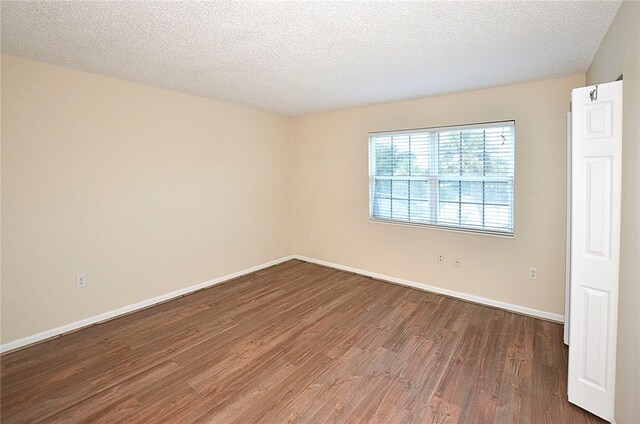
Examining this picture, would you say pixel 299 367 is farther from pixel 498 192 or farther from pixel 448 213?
pixel 498 192

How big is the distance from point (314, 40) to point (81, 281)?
313cm

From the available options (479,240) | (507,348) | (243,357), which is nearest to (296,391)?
(243,357)

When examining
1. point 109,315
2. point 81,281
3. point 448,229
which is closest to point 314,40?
point 448,229

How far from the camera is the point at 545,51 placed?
8.17 feet

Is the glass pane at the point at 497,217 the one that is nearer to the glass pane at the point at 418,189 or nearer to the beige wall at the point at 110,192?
the glass pane at the point at 418,189

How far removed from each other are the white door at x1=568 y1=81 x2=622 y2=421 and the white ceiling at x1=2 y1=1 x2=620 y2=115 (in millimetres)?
636

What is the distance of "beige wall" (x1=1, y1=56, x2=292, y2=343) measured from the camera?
8.93 ft

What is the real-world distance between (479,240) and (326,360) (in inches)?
89.7

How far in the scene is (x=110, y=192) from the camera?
329 centimetres

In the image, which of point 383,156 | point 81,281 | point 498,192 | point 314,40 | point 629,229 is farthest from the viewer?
point 383,156

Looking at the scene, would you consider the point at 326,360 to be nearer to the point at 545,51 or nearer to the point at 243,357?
the point at 243,357

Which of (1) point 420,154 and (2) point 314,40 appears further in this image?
(1) point 420,154

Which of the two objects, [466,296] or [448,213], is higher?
[448,213]

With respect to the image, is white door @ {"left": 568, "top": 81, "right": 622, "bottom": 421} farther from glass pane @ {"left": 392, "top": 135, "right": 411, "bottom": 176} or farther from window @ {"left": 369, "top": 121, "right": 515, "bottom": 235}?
glass pane @ {"left": 392, "top": 135, "right": 411, "bottom": 176}
